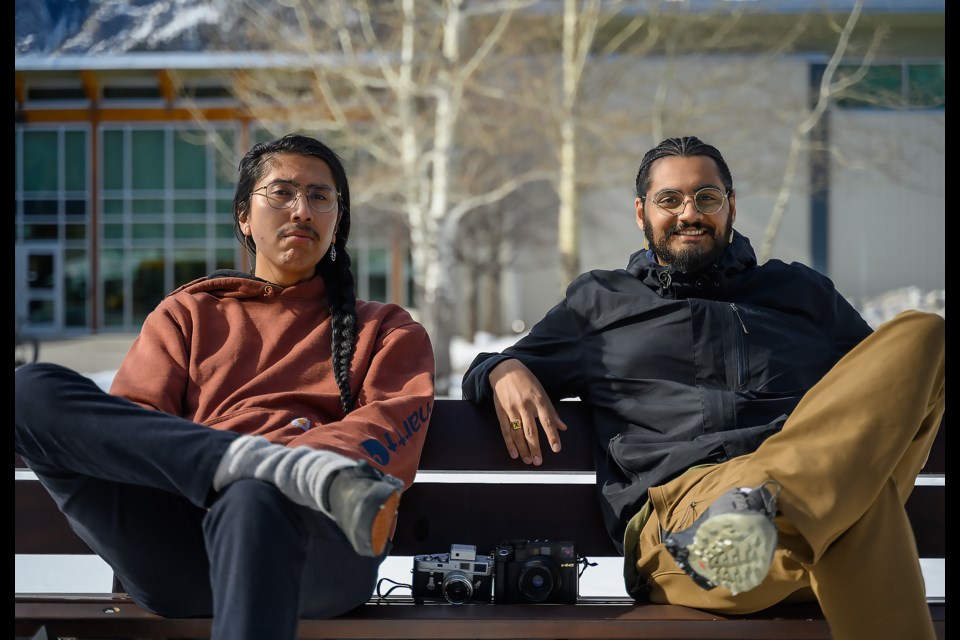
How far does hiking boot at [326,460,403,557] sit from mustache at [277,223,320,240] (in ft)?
3.75

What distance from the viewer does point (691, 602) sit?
2.69m

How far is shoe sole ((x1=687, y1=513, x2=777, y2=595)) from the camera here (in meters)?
2.20

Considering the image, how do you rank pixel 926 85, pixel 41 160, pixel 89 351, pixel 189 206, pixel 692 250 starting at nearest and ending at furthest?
pixel 692 250 → pixel 926 85 → pixel 89 351 → pixel 189 206 → pixel 41 160

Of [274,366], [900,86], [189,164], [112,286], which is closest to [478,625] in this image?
[274,366]

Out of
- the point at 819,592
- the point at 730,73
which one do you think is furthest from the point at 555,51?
the point at 819,592

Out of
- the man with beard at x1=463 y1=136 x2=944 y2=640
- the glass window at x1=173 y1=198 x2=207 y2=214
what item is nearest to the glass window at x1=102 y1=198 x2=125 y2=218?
the glass window at x1=173 y1=198 x2=207 y2=214

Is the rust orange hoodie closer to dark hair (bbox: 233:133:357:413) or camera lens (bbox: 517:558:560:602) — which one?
dark hair (bbox: 233:133:357:413)

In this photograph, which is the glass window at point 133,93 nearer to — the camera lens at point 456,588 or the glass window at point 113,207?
the glass window at point 113,207

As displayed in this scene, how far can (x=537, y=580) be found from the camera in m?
2.84

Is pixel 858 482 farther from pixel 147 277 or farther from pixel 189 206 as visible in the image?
pixel 147 277

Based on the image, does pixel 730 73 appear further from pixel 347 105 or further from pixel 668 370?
pixel 668 370

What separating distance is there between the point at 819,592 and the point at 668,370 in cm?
89

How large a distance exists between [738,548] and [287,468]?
1053mm

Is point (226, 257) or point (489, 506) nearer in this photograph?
point (489, 506)
